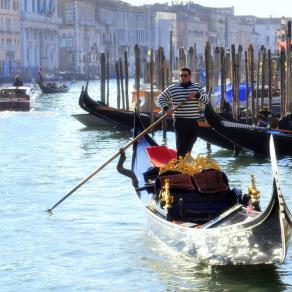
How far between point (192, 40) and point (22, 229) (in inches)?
1807

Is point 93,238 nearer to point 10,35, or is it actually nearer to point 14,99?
point 14,99

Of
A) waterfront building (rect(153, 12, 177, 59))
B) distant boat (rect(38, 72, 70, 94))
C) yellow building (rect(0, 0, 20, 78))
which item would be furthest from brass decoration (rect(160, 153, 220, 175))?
waterfront building (rect(153, 12, 177, 59))

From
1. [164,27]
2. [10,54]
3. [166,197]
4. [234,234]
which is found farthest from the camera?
[164,27]

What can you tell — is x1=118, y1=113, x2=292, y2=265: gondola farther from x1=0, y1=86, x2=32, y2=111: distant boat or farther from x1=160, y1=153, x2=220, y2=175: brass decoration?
x1=0, y1=86, x2=32, y2=111: distant boat

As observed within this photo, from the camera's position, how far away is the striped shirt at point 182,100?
14.8ft

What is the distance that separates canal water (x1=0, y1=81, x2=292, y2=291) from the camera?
3.46 meters

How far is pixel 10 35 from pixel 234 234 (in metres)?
32.2

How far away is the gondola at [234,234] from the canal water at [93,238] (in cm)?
6

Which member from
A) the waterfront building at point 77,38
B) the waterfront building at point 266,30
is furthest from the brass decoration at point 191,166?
the waterfront building at point 266,30

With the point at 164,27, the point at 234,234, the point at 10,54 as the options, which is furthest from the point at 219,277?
the point at 164,27

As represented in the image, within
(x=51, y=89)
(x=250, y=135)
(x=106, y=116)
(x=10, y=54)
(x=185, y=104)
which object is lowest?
(x=51, y=89)

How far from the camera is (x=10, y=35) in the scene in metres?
35.0

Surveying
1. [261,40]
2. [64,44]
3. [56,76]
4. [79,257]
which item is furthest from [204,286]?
[261,40]

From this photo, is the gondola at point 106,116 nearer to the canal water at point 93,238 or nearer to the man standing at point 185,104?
the canal water at point 93,238
